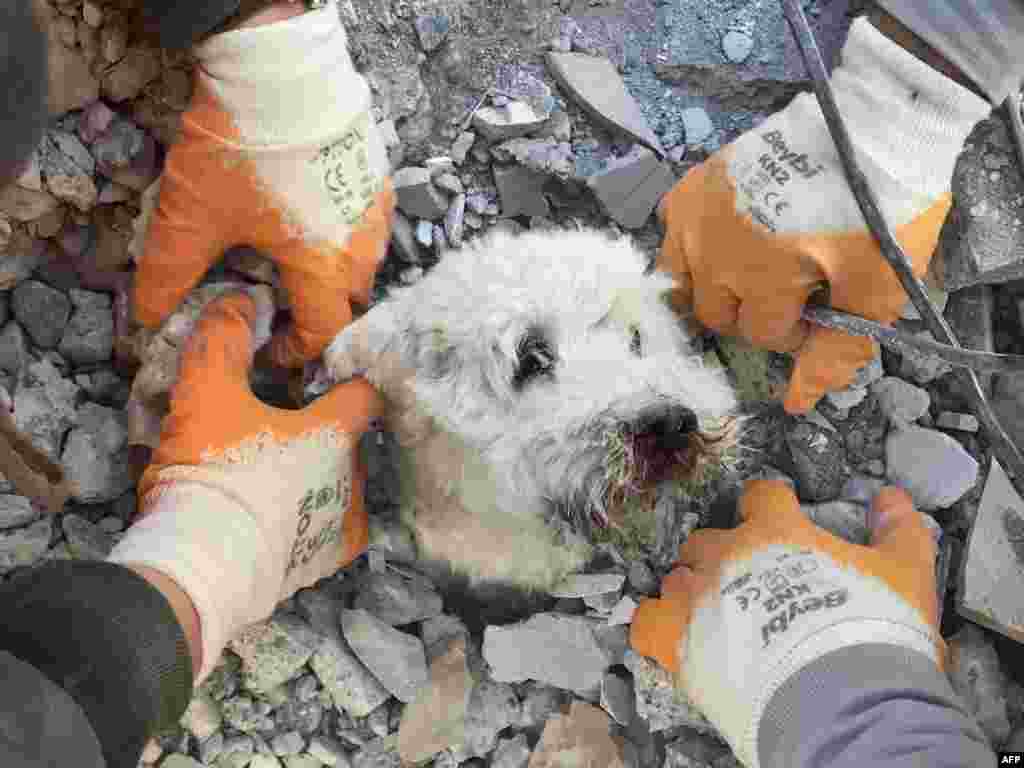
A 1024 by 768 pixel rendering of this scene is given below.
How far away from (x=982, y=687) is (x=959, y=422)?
0.51 metres

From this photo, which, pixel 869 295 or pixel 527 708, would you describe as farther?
pixel 527 708

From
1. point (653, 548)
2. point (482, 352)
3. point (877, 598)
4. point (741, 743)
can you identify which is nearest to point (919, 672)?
point (877, 598)

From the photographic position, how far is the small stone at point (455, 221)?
1837 millimetres

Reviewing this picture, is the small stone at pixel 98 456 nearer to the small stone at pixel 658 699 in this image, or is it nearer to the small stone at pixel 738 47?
the small stone at pixel 658 699

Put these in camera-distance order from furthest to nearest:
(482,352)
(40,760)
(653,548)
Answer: (653,548) < (482,352) < (40,760)

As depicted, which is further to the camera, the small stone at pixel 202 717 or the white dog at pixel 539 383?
the small stone at pixel 202 717

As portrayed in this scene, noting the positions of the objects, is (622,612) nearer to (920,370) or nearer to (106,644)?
(920,370)

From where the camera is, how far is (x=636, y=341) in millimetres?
1492

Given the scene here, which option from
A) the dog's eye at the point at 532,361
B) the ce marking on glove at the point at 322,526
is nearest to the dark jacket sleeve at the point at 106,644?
the ce marking on glove at the point at 322,526

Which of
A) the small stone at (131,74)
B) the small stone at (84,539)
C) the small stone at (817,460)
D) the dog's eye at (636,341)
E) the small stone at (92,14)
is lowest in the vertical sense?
the small stone at (817,460)

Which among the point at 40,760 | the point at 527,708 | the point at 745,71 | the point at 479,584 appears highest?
the point at 745,71

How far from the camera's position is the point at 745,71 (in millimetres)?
1979

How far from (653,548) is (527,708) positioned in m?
0.46

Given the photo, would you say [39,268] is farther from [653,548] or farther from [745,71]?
[745,71]
